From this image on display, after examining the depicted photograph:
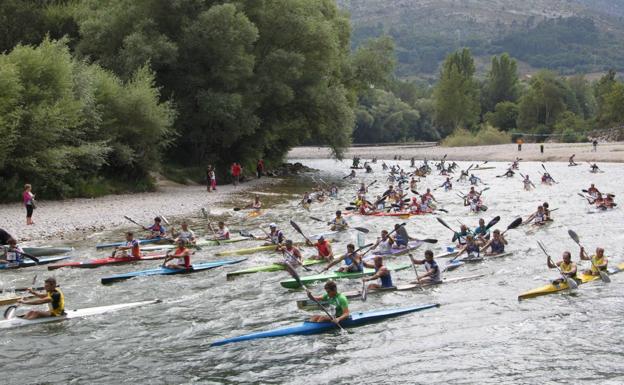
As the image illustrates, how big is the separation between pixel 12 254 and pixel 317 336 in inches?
441

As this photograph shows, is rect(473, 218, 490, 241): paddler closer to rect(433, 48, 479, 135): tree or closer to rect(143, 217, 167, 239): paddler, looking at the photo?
rect(143, 217, 167, 239): paddler

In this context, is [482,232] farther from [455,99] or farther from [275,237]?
[455,99]

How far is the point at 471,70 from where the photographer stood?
128000 millimetres

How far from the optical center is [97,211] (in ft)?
101

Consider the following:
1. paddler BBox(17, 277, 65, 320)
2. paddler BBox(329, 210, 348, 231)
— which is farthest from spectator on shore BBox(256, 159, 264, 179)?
paddler BBox(17, 277, 65, 320)

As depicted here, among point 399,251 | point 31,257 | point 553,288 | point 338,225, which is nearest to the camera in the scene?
point 553,288

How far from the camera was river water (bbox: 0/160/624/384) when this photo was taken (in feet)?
41.7

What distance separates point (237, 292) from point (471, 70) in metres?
117

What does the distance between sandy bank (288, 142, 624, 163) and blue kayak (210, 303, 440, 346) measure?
40050 millimetres

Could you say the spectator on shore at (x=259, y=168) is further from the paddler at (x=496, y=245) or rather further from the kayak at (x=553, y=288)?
the kayak at (x=553, y=288)

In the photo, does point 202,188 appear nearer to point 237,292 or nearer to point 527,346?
point 237,292

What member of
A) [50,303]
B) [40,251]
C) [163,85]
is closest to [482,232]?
[50,303]

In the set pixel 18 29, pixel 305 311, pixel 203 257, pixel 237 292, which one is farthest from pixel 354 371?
pixel 18 29

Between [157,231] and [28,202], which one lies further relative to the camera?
[157,231]
